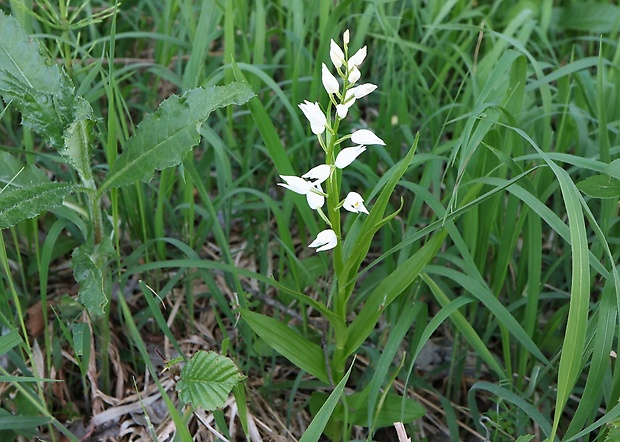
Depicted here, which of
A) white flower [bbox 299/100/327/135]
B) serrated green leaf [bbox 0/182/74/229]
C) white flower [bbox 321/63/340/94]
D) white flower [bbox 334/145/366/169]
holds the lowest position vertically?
serrated green leaf [bbox 0/182/74/229]

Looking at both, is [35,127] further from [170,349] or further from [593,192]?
[593,192]

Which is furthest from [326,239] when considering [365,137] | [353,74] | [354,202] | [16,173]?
[16,173]

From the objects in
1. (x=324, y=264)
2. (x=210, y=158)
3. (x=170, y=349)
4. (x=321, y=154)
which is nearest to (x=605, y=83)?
(x=321, y=154)

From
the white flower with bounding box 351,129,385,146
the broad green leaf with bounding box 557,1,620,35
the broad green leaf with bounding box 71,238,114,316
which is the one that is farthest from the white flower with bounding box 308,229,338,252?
the broad green leaf with bounding box 557,1,620,35

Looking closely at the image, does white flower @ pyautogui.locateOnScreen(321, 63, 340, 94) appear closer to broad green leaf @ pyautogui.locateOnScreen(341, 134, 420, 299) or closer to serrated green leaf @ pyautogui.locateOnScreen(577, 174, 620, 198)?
broad green leaf @ pyautogui.locateOnScreen(341, 134, 420, 299)

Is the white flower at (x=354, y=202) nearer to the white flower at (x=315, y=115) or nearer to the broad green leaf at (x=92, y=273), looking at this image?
the white flower at (x=315, y=115)

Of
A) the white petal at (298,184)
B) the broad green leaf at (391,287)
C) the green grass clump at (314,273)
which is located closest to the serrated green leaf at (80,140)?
the green grass clump at (314,273)
